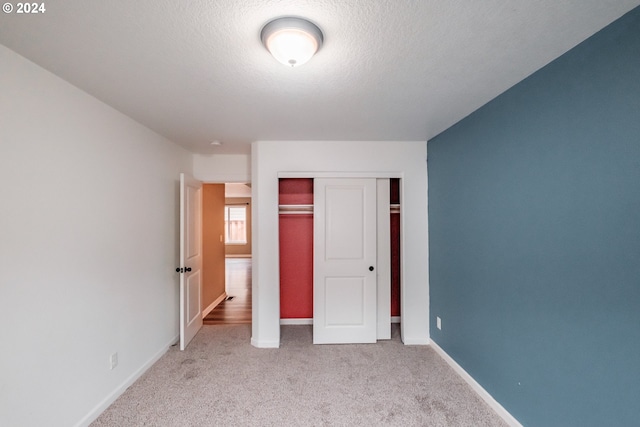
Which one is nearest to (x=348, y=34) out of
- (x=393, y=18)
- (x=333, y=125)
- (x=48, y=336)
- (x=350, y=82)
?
(x=393, y=18)

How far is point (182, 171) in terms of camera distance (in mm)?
3305

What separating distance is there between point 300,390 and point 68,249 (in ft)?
6.83

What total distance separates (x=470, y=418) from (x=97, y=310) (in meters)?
2.94

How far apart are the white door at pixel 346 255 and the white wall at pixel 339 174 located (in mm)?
271

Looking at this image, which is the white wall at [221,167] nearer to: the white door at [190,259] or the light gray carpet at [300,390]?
the white door at [190,259]

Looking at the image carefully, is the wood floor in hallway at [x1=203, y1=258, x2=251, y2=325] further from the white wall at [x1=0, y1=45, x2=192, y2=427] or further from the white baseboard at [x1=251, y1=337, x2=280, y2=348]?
the white wall at [x1=0, y1=45, x2=192, y2=427]

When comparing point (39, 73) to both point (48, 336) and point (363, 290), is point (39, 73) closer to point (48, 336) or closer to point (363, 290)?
point (48, 336)

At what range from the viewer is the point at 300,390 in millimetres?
2270

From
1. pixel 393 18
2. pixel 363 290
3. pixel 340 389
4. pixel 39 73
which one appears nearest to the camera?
pixel 393 18

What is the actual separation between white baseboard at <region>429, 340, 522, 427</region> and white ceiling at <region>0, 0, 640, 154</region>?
235cm

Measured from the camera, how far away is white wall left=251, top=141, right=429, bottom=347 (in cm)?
305

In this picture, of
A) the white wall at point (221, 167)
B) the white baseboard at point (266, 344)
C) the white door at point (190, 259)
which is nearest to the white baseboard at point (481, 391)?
the white baseboard at point (266, 344)

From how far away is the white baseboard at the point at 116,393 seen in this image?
1857 millimetres

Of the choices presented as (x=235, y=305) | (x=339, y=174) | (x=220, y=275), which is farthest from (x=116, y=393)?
(x=339, y=174)
